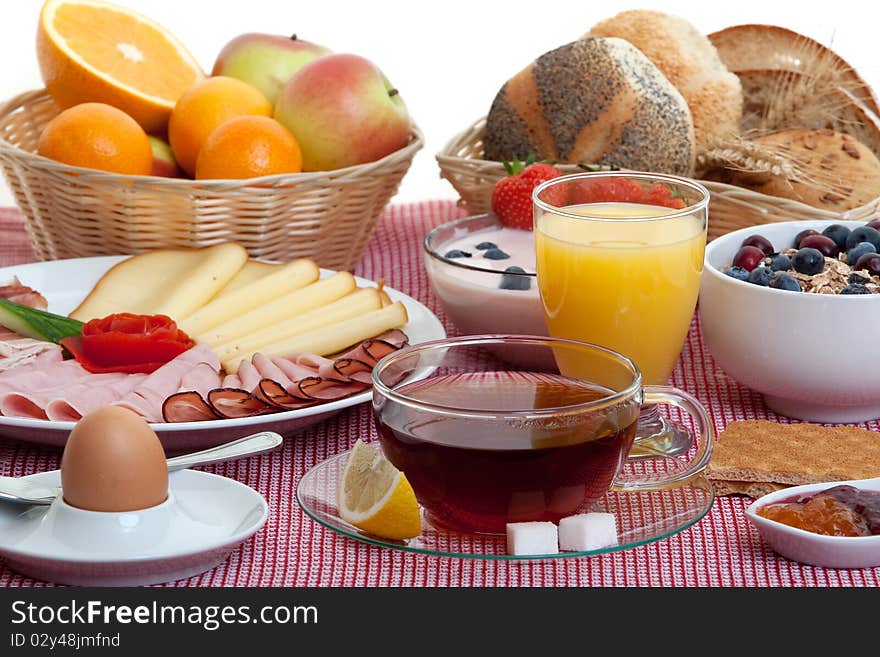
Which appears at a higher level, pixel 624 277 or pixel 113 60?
pixel 113 60

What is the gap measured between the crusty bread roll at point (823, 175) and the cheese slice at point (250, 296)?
2.10 ft

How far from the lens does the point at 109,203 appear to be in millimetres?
1594

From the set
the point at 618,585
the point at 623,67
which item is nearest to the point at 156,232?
the point at 623,67

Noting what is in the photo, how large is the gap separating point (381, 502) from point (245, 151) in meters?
0.81

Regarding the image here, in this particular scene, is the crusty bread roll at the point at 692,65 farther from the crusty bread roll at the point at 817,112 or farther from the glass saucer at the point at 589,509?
the glass saucer at the point at 589,509

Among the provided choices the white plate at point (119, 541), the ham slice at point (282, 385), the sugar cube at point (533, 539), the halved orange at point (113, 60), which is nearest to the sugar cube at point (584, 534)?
the sugar cube at point (533, 539)

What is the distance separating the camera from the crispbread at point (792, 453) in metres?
1.05

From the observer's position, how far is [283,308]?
141 cm

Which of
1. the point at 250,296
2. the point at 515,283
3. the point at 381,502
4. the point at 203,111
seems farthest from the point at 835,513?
→ the point at 203,111

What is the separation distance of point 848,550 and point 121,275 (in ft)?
3.15

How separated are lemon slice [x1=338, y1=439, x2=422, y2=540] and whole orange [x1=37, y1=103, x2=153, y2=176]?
2.63 feet

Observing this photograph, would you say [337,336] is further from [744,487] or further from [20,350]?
[744,487]

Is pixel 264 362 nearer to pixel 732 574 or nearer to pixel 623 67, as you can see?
pixel 732 574

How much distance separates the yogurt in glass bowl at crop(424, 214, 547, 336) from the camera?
4.45 feet
